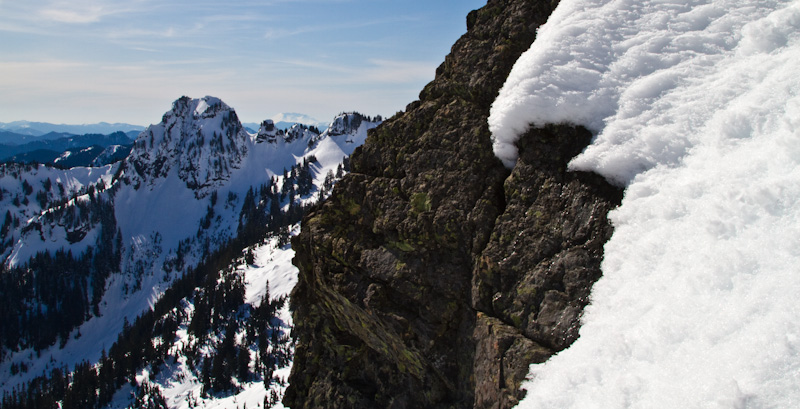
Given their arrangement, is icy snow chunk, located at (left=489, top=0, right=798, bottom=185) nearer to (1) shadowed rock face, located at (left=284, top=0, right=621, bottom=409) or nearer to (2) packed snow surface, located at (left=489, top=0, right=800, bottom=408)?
(2) packed snow surface, located at (left=489, top=0, right=800, bottom=408)

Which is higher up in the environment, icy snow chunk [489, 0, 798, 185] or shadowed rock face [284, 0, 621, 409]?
icy snow chunk [489, 0, 798, 185]

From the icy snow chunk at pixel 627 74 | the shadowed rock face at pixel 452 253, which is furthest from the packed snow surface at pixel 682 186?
the shadowed rock face at pixel 452 253

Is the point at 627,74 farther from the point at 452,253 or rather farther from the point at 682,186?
the point at 452,253

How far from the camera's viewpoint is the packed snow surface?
551cm

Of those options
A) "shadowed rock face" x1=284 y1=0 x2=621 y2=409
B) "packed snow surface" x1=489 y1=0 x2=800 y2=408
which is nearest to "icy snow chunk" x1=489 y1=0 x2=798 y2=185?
"packed snow surface" x1=489 y1=0 x2=800 y2=408

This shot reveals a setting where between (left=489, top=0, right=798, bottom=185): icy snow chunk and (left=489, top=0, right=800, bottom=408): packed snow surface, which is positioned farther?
(left=489, top=0, right=798, bottom=185): icy snow chunk

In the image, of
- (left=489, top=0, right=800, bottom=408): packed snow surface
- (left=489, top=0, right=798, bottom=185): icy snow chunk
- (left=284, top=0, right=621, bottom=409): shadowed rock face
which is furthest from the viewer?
(left=489, top=0, right=798, bottom=185): icy snow chunk

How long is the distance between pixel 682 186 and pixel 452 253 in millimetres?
5486

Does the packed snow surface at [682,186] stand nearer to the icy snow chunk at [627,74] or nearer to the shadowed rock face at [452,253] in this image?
the icy snow chunk at [627,74]

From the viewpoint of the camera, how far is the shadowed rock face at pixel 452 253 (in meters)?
8.62

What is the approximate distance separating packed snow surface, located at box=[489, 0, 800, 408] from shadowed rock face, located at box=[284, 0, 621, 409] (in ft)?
2.18

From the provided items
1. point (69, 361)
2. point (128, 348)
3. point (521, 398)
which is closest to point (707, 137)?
point (521, 398)

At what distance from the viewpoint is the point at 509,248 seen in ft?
31.8

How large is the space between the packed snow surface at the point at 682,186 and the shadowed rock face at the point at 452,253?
0.66 m
